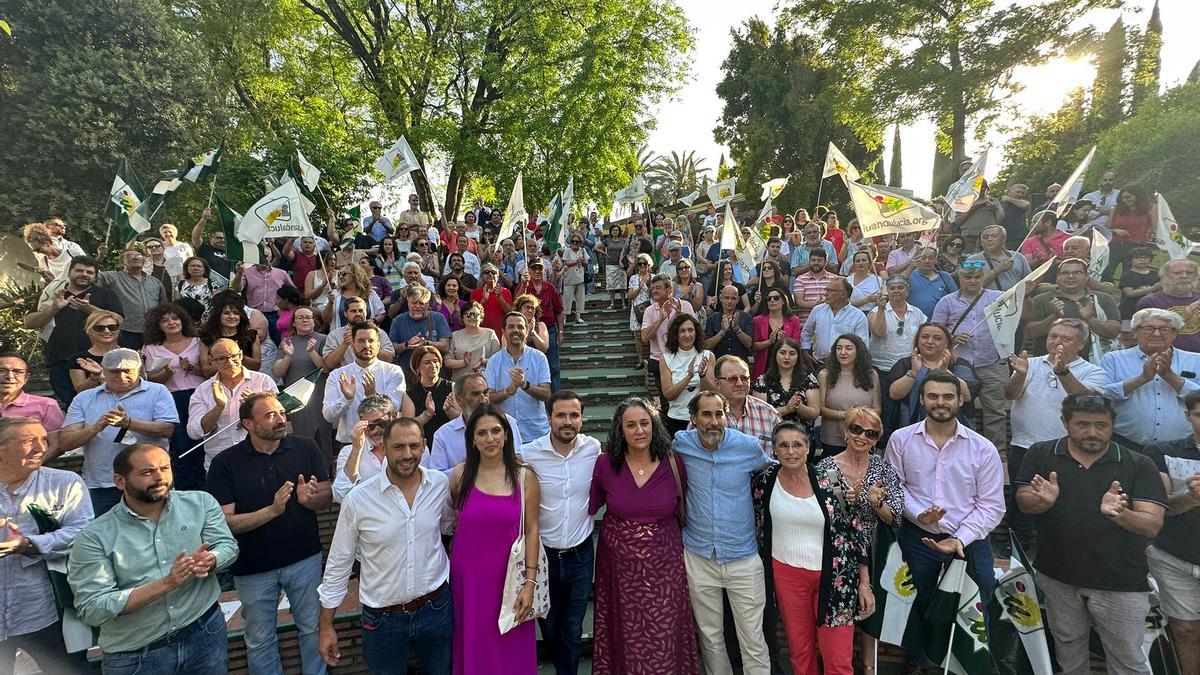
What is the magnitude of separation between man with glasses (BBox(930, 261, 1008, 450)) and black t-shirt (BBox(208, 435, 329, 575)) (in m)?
5.83

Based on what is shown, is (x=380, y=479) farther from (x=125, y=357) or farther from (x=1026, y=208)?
(x=1026, y=208)

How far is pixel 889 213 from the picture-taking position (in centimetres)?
579

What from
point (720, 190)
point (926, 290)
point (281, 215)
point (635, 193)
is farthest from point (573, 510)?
point (635, 193)

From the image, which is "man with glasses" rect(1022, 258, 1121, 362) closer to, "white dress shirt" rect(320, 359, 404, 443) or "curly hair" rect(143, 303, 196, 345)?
"white dress shirt" rect(320, 359, 404, 443)

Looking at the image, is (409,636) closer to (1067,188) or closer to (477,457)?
(477,457)

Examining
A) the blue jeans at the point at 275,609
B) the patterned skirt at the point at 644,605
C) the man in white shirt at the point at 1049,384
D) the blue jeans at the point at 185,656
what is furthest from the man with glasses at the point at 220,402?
the man in white shirt at the point at 1049,384

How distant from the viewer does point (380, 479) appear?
3045 mm


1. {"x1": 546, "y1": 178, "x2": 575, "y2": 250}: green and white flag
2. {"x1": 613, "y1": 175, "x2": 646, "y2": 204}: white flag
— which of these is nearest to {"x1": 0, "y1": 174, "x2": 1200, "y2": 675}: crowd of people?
{"x1": 546, "y1": 178, "x2": 575, "y2": 250}: green and white flag

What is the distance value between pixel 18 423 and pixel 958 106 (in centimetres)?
2639

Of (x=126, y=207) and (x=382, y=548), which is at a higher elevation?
(x=126, y=207)

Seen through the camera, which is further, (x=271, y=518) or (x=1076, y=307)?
(x=1076, y=307)

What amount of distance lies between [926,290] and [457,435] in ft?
18.5

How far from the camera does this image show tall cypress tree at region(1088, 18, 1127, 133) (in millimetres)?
20219

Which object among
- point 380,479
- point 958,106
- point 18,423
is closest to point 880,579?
point 380,479
